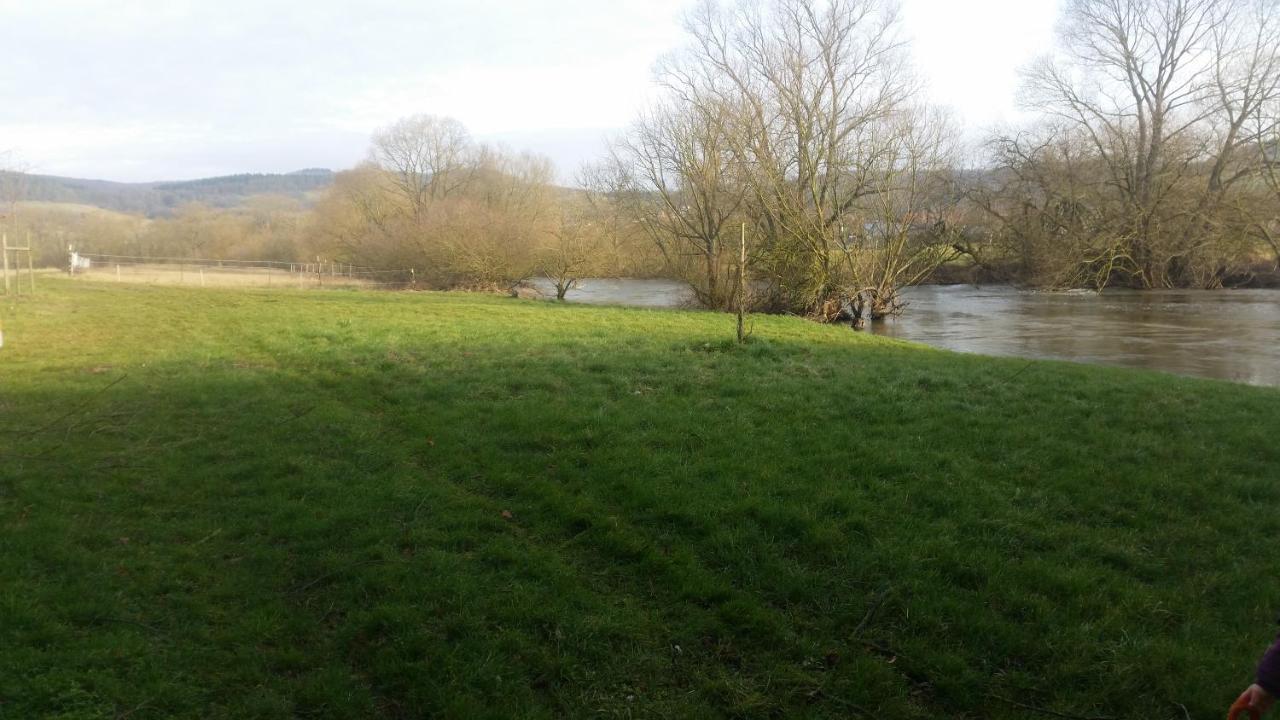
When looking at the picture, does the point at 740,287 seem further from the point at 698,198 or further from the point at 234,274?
the point at 234,274

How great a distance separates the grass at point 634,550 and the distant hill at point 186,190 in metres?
116

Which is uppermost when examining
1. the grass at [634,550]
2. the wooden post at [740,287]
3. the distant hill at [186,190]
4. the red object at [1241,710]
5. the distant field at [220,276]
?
the distant hill at [186,190]

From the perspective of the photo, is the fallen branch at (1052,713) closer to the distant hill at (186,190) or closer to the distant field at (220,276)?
the distant field at (220,276)

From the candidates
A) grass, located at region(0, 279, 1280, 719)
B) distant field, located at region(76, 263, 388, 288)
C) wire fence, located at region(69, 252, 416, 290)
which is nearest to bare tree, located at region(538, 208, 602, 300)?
wire fence, located at region(69, 252, 416, 290)

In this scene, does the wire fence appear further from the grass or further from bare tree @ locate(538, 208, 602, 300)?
the grass

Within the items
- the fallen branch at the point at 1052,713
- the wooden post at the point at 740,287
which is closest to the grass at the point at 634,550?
the fallen branch at the point at 1052,713

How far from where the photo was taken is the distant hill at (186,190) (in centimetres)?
12925

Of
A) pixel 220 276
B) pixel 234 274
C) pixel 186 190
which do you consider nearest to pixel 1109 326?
pixel 220 276

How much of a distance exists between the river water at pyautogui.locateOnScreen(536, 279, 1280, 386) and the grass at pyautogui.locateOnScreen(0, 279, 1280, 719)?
7726mm

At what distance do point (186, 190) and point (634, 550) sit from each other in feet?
661

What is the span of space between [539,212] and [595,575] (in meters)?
42.0

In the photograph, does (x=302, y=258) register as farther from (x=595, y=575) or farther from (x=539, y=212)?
(x=595, y=575)

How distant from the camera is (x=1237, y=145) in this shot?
32.5 meters

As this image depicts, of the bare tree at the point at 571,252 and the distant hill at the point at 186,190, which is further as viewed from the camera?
the distant hill at the point at 186,190
